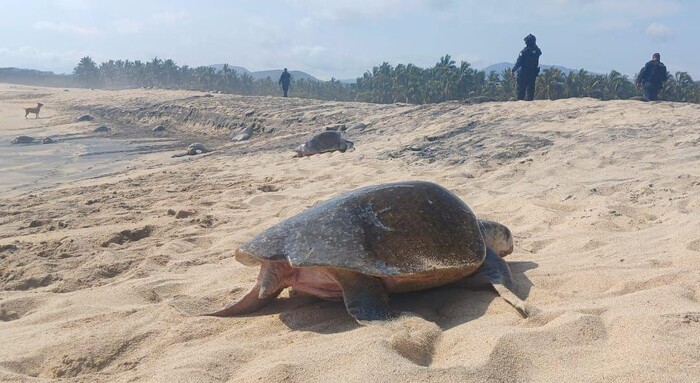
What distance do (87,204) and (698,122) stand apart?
832 centimetres

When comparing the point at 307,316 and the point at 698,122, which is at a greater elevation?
the point at 698,122

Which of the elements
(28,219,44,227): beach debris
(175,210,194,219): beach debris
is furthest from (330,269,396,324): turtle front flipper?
(28,219,44,227): beach debris

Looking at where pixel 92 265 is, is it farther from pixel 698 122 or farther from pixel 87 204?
pixel 698 122

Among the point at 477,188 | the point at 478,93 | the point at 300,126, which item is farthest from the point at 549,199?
the point at 478,93

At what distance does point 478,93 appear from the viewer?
4175 cm

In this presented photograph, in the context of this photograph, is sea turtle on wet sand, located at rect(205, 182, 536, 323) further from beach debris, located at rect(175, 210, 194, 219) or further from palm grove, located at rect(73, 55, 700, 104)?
palm grove, located at rect(73, 55, 700, 104)

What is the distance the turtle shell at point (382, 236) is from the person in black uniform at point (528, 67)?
9.87 meters

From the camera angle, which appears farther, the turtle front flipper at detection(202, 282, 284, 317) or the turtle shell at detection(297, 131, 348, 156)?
the turtle shell at detection(297, 131, 348, 156)

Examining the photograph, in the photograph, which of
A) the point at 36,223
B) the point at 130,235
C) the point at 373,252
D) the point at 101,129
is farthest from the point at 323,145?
the point at 101,129

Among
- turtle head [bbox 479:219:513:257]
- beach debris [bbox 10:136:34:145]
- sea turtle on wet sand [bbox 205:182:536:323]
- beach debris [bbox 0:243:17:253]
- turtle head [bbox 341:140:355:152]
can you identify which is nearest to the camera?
sea turtle on wet sand [bbox 205:182:536:323]

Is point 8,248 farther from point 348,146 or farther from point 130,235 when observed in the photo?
point 348,146

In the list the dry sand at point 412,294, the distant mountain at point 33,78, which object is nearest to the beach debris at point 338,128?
the dry sand at point 412,294

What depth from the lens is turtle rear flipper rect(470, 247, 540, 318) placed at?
2.59 metres

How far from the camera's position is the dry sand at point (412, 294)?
217cm
